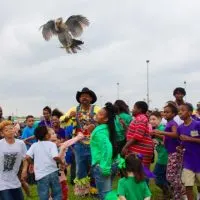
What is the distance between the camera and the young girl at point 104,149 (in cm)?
599

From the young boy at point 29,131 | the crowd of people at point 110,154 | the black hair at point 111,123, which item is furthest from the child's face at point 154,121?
the young boy at point 29,131

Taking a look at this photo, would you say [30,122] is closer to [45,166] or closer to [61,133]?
[61,133]

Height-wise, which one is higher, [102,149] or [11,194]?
[102,149]

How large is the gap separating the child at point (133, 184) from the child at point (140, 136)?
1.60 meters

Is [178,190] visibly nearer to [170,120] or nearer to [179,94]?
[170,120]

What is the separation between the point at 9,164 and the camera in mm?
6297

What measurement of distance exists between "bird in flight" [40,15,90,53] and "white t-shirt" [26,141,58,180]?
5695 millimetres

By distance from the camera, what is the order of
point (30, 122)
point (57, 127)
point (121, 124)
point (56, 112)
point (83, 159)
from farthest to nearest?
1. point (30, 122)
2. point (56, 112)
3. point (57, 127)
4. point (83, 159)
5. point (121, 124)

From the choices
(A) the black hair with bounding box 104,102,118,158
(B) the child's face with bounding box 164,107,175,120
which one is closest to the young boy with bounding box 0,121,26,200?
(A) the black hair with bounding box 104,102,118,158

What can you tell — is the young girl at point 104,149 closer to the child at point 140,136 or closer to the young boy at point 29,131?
the child at point 140,136

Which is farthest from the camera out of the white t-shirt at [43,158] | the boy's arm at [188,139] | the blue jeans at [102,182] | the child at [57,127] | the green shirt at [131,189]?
the child at [57,127]

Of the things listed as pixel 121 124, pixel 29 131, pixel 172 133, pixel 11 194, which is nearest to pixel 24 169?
pixel 11 194

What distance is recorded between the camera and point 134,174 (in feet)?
17.2

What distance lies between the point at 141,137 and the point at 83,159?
59.7 inches
